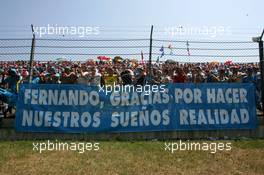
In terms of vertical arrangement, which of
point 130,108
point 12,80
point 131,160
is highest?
point 12,80

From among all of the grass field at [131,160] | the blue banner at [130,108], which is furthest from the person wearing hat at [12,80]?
the grass field at [131,160]

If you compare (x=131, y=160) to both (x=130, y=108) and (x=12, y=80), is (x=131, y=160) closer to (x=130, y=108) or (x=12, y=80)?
(x=130, y=108)

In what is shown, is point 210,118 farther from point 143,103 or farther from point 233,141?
point 143,103

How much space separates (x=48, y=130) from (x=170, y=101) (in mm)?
3219

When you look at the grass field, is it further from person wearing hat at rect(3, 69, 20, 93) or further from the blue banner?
person wearing hat at rect(3, 69, 20, 93)

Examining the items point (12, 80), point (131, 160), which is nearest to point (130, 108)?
point (131, 160)

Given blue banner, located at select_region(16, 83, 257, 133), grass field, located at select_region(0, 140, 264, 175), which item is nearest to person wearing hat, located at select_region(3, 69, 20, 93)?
blue banner, located at select_region(16, 83, 257, 133)

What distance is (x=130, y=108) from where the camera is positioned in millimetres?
9797

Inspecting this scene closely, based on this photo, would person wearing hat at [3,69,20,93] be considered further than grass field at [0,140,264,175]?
Yes

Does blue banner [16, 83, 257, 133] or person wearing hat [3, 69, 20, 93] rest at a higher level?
person wearing hat [3, 69, 20, 93]

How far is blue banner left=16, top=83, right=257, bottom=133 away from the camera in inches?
378

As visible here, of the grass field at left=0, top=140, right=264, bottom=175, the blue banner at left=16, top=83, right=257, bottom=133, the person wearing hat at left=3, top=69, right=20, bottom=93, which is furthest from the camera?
the person wearing hat at left=3, top=69, right=20, bottom=93

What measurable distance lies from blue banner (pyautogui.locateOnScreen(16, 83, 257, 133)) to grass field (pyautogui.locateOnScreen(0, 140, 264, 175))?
34.5 inches

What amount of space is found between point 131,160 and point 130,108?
2399 millimetres
